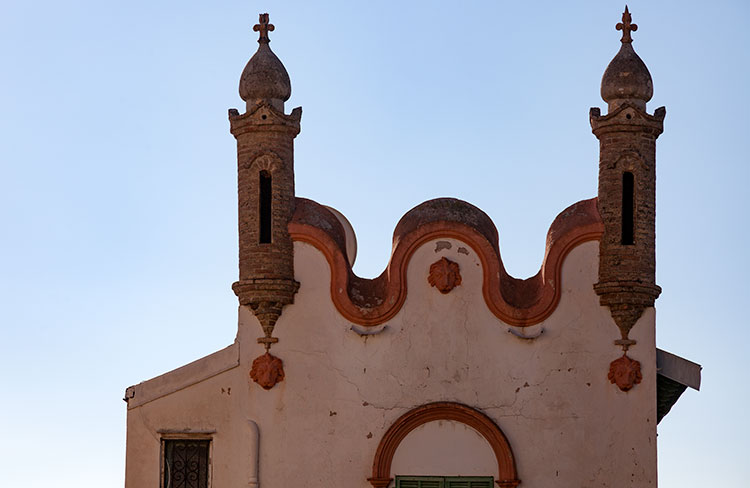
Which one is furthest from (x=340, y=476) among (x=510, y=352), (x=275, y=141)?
(x=275, y=141)

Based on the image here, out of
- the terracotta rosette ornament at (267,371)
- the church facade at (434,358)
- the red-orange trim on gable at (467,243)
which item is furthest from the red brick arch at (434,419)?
the terracotta rosette ornament at (267,371)

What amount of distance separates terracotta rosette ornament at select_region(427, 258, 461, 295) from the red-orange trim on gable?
1.40 ft

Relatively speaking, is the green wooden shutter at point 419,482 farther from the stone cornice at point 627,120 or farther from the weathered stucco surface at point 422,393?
the stone cornice at point 627,120

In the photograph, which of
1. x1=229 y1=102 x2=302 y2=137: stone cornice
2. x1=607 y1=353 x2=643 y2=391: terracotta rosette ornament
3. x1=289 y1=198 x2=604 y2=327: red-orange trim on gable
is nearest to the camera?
x1=607 y1=353 x2=643 y2=391: terracotta rosette ornament

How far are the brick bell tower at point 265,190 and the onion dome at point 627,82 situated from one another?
5128 mm

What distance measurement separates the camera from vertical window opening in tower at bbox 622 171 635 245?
27.9 metres

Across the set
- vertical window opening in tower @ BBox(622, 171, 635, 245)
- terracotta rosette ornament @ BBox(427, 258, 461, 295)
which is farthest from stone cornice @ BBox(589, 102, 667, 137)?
terracotta rosette ornament @ BBox(427, 258, 461, 295)

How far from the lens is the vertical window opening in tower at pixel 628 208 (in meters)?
27.9

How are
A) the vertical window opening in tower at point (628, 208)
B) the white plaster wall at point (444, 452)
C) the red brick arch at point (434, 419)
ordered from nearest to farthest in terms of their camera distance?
the red brick arch at point (434, 419)
the white plaster wall at point (444, 452)
the vertical window opening in tower at point (628, 208)

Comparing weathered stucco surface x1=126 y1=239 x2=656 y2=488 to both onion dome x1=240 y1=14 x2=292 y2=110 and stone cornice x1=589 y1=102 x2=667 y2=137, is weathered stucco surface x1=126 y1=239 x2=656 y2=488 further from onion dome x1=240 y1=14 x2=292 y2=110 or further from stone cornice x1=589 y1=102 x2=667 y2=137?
onion dome x1=240 y1=14 x2=292 y2=110

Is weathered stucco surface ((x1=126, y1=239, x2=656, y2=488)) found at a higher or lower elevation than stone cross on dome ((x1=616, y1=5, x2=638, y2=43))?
lower

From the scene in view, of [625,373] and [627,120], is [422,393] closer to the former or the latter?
[625,373]

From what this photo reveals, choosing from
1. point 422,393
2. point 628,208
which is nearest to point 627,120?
point 628,208

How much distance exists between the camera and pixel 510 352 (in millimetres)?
27656
